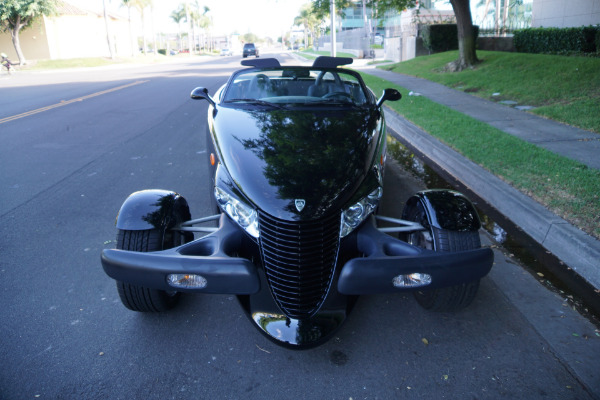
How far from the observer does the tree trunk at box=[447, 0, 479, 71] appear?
15.5m

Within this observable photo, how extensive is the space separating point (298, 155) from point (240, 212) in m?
0.53

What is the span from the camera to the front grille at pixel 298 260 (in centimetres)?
266

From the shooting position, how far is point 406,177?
641cm

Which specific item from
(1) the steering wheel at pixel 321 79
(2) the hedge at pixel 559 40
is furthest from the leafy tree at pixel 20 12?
(1) the steering wheel at pixel 321 79

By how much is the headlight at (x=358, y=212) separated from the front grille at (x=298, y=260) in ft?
0.33

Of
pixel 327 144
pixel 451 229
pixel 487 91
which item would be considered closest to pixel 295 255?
pixel 327 144

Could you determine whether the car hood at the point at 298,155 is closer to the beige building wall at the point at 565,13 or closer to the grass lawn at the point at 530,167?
the grass lawn at the point at 530,167

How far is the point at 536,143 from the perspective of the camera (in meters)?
7.05

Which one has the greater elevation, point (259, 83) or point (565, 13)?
point (565, 13)

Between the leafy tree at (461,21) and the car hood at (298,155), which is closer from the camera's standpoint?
the car hood at (298,155)

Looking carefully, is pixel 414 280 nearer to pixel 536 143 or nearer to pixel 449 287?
pixel 449 287

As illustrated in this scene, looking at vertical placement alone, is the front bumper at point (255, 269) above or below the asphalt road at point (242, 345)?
above

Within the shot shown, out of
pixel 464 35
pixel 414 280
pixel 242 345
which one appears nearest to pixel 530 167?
pixel 414 280

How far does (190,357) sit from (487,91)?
11.7 m
